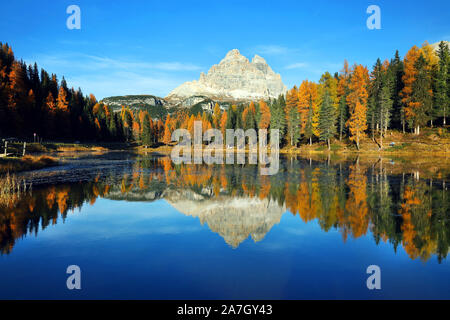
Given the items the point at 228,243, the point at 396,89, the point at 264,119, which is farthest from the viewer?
the point at 264,119

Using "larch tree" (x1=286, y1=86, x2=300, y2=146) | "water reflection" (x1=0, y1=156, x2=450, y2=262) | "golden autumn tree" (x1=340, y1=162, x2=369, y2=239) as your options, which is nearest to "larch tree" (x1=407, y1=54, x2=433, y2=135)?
"larch tree" (x1=286, y1=86, x2=300, y2=146)

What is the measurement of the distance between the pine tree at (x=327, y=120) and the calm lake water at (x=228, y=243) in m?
47.1

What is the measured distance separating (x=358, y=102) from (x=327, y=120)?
746 centimetres

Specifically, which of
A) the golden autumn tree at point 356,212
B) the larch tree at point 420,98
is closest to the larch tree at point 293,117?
the larch tree at point 420,98

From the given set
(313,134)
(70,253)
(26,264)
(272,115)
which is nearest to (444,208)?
(70,253)

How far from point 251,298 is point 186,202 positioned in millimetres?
11910

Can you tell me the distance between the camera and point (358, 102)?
6291cm

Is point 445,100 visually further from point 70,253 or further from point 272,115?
point 70,253

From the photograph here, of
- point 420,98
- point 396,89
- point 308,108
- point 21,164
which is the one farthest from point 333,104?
point 21,164

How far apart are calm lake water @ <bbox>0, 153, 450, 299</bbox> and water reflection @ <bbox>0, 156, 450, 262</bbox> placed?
7 centimetres

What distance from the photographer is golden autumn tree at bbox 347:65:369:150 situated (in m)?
61.1

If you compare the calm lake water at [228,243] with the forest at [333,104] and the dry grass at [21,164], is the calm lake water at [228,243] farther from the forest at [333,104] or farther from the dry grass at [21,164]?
the forest at [333,104]

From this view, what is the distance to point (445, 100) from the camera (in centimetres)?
5784

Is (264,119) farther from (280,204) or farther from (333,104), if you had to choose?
(280,204)
